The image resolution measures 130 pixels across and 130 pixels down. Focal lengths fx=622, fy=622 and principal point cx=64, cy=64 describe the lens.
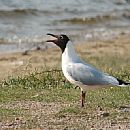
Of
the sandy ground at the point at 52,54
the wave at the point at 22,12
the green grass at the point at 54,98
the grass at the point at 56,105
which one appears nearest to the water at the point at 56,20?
the wave at the point at 22,12

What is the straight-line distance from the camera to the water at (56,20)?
19672 mm

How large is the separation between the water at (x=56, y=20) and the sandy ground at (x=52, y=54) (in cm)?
114

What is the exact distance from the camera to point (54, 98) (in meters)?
8.70

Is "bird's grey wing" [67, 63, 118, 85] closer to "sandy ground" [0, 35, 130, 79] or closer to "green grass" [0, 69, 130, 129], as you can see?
"green grass" [0, 69, 130, 129]

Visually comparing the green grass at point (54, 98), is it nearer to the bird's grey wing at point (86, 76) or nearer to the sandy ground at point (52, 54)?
the bird's grey wing at point (86, 76)

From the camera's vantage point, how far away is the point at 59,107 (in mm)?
8102

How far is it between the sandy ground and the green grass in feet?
10.2

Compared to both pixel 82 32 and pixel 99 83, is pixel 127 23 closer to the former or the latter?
pixel 82 32

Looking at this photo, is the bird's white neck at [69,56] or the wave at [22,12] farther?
the wave at [22,12]

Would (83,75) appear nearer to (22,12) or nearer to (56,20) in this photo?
(56,20)

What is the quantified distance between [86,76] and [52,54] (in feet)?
28.5

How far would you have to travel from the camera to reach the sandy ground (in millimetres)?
14633

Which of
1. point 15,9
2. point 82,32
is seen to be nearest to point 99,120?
point 82,32

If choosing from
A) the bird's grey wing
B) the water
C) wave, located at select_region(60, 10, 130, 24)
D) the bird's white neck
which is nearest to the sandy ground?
the water
